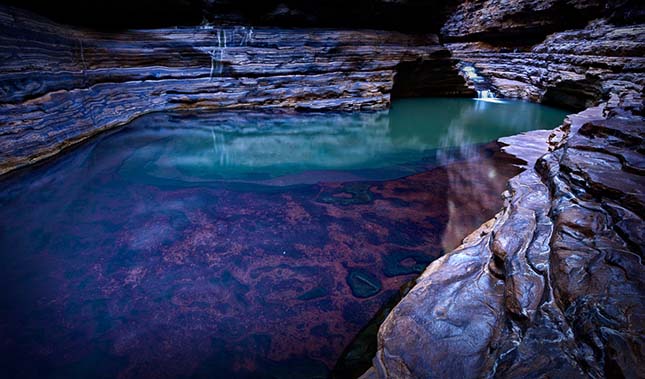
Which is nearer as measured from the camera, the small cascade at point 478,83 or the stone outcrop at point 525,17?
the stone outcrop at point 525,17

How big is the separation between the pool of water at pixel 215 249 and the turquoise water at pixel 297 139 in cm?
7

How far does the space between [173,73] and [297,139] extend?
14.9 ft

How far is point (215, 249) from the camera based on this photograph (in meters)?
2.63

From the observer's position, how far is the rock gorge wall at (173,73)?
4.77m

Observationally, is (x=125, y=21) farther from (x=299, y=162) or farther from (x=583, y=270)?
(x=583, y=270)

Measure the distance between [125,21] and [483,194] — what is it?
9.15 meters

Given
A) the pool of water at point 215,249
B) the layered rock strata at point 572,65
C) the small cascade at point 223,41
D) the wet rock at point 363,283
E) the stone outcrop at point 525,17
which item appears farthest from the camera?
the stone outcrop at point 525,17

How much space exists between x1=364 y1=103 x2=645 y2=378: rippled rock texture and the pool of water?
508 mm

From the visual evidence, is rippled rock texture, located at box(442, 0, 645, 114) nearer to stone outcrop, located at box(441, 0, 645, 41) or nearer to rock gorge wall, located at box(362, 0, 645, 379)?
stone outcrop, located at box(441, 0, 645, 41)

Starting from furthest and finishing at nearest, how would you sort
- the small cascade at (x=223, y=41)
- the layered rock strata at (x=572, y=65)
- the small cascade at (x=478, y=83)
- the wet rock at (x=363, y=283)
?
the small cascade at (x=478, y=83) → the small cascade at (x=223, y=41) → the layered rock strata at (x=572, y=65) → the wet rock at (x=363, y=283)

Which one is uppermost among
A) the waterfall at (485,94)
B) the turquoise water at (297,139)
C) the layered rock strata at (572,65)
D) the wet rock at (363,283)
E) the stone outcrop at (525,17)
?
the stone outcrop at (525,17)

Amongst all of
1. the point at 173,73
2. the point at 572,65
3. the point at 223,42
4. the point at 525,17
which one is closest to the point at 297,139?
the point at 173,73

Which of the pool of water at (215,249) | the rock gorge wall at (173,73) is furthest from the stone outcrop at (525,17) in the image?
the pool of water at (215,249)

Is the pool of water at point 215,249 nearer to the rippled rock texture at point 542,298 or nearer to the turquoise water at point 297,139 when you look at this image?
the turquoise water at point 297,139
